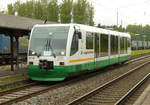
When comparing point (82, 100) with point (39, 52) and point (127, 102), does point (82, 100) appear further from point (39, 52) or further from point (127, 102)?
point (39, 52)

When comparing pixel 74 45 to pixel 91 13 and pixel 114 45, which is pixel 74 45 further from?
pixel 91 13

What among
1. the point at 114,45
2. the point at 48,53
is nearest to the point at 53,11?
the point at 114,45

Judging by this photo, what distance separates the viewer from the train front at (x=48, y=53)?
10.9 m

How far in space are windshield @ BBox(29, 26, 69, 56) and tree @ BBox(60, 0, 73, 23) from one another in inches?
1526

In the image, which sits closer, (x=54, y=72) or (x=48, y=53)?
(x=54, y=72)

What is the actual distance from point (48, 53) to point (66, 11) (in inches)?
1628

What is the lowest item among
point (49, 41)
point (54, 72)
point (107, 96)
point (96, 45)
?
point (107, 96)

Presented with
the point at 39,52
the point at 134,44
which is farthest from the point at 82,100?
the point at 134,44

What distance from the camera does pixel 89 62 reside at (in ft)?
43.1

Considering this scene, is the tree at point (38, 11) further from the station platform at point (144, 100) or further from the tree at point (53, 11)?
the station platform at point (144, 100)

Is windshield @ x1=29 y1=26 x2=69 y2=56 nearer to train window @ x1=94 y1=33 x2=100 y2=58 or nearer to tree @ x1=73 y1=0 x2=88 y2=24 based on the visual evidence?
train window @ x1=94 y1=33 x2=100 y2=58

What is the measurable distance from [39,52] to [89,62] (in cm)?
302

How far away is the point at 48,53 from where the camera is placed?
11117mm

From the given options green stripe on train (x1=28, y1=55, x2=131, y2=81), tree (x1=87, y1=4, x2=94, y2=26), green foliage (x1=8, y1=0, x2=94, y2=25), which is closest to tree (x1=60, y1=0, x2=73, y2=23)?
green foliage (x1=8, y1=0, x2=94, y2=25)
